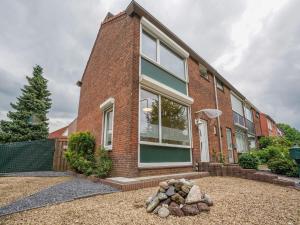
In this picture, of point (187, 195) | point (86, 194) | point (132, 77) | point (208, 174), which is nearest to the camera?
A: point (187, 195)

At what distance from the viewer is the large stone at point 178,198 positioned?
10.1 feet

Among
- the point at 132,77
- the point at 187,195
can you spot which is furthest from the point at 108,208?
the point at 132,77

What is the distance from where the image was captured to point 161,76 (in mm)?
7637

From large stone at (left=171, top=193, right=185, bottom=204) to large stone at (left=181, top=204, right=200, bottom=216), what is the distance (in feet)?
0.40

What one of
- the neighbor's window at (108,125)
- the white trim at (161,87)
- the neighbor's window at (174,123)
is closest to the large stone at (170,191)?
the neighbor's window at (174,123)

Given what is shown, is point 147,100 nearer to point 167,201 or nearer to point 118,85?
point 118,85

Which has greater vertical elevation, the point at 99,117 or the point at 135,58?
the point at 135,58

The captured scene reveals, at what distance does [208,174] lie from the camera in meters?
7.41

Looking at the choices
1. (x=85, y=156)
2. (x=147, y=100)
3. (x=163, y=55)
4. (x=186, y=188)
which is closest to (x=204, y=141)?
(x=147, y=100)

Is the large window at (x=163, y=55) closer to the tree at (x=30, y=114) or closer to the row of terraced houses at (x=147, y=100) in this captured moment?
the row of terraced houses at (x=147, y=100)

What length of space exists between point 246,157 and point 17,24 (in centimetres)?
1336

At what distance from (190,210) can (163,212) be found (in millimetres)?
466

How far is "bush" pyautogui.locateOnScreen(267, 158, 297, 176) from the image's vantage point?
25.5 ft

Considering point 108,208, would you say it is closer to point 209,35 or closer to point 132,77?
point 132,77
